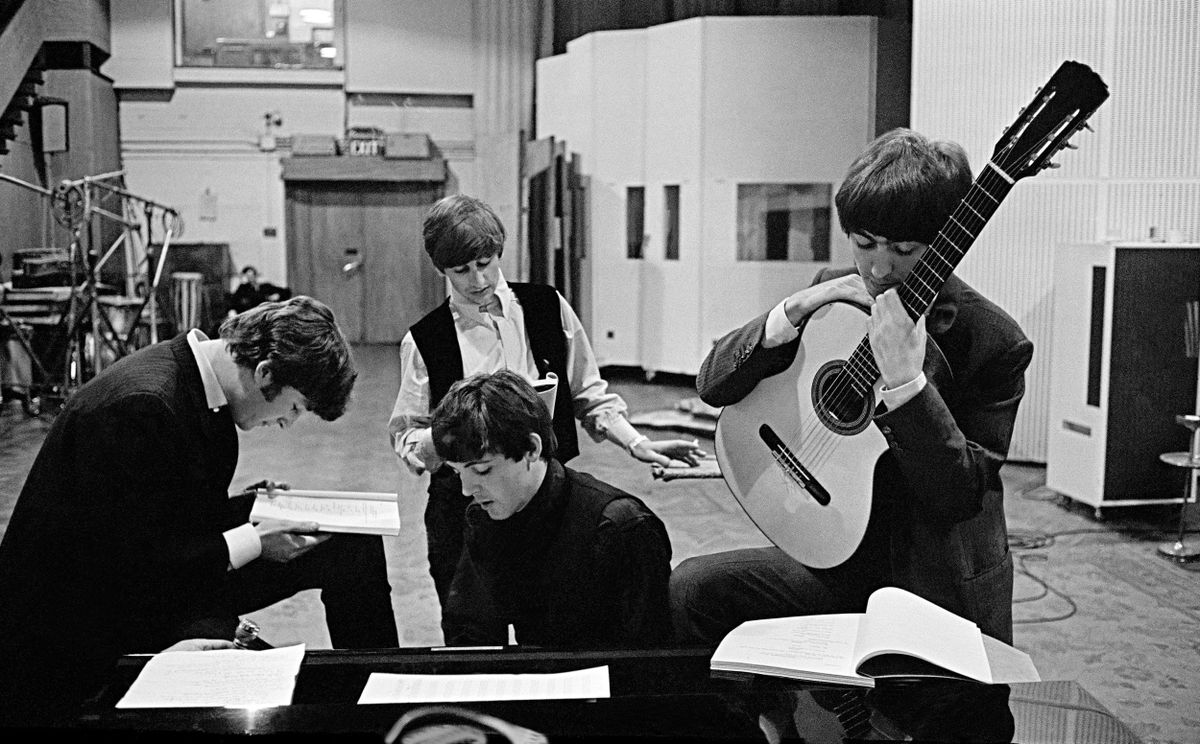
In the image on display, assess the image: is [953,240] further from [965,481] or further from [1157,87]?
[1157,87]

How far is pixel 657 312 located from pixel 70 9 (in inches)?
249

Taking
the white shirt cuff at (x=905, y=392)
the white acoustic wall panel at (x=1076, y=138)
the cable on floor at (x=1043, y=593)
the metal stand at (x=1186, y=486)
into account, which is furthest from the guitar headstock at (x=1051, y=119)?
the white acoustic wall panel at (x=1076, y=138)

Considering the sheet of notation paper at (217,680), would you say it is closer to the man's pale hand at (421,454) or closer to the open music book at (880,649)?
the open music book at (880,649)

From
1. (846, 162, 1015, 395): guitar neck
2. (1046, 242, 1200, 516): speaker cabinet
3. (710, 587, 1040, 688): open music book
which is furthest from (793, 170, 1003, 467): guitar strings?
(1046, 242, 1200, 516): speaker cabinet

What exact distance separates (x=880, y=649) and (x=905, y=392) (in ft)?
1.49

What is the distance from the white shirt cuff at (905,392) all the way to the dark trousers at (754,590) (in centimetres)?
40

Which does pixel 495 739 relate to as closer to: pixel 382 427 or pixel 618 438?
pixel 618 438

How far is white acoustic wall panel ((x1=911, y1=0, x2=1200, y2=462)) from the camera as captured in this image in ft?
18.6

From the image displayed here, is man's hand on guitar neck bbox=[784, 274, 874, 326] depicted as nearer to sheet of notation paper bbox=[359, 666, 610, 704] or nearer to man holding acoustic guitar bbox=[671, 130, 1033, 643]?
man holding acoustic guitar bbox=[671, 130, 1033, 643]

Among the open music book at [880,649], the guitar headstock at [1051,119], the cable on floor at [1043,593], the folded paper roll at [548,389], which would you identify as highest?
the guitar headstock at [1051,119]

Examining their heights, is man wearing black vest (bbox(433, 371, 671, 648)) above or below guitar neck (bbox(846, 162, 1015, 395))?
below

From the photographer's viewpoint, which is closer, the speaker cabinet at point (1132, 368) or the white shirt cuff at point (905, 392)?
the white shirt cuff at point (905, 392)

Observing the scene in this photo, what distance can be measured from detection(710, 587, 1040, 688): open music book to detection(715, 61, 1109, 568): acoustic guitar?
1.14ft

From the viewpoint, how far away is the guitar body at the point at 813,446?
2090 millimetres
